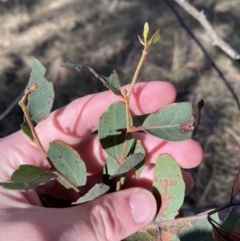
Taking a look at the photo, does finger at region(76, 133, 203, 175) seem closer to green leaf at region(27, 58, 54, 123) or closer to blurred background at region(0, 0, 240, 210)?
green leaf at region(27, 58, 54, 123)

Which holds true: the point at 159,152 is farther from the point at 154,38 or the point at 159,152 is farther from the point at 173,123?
the point at 154,38

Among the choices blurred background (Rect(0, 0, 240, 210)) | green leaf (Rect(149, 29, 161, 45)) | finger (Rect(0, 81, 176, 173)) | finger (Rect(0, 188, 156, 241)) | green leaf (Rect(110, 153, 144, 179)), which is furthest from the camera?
blurred background (Rect(0, 0, 240, 210))

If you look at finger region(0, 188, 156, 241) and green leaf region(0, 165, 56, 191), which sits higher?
green leaf region(0, 165, 56, 191)

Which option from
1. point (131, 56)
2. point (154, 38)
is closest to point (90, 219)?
point (154, 38)

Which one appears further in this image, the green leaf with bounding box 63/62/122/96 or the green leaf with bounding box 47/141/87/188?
the green leaf with bounding box 47/141/87/188

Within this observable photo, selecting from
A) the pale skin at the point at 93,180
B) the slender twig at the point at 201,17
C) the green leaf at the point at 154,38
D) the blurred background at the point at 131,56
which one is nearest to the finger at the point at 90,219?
the pale skin at the point at 93,180

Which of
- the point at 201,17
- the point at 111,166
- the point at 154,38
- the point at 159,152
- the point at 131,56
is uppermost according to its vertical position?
the point at 154,38

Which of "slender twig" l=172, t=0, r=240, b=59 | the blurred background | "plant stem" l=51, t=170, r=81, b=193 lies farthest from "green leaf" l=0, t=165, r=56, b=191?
the blurred background

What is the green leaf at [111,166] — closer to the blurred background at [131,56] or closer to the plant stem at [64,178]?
the plant stem at [64,178]
